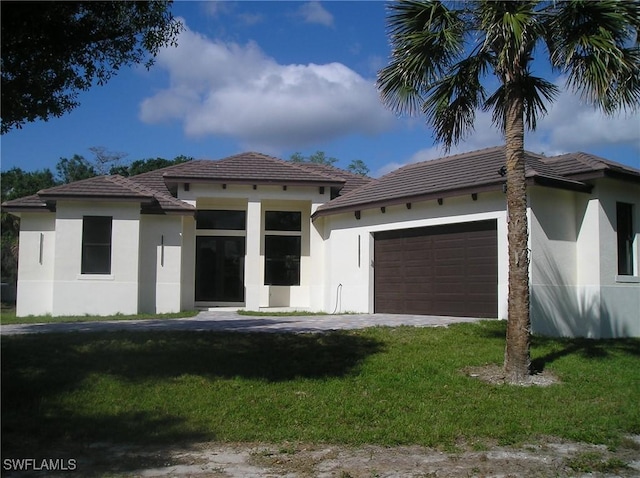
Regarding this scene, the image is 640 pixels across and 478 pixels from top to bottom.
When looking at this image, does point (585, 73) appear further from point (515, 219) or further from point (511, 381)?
point (511, 381)

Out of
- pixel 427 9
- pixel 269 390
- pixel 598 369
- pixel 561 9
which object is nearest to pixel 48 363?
pixel 269 390

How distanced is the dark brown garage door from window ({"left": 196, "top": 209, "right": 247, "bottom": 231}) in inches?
220

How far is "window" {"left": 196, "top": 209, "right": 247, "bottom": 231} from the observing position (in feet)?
69.2

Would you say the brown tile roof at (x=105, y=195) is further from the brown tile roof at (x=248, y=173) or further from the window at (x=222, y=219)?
the window at (x=222, y=219)

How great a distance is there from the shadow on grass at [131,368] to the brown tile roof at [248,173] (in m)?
8.40

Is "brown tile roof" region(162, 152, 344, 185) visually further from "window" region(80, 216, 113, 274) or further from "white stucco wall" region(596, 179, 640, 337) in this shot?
"white stucco wall" region(596, 179, 640, 337)

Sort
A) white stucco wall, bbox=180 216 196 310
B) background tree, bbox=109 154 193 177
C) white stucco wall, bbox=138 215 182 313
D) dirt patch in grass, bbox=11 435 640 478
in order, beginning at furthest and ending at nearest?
background tree, bbox=109 154 193 177, white stucco wall, bbox=180 216 196 310, white stucco wall, bbox=138 215 182 313, dirt patch in grass, bbox=11 435 640 478

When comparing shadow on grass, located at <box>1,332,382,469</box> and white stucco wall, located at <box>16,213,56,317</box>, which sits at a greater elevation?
white stucco wall, located at <box>16,213,56,317</box>

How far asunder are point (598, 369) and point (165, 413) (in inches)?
284

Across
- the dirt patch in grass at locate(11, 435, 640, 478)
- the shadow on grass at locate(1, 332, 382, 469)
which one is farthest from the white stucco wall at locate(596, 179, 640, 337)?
the dirt patch in grass at locate(11, 435, 640, 478)

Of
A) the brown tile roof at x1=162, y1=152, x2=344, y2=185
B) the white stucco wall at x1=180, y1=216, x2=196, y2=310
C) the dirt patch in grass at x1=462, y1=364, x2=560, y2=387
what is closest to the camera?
the dirt patch in grass at x1=462, y1=364, x2=560, y2=387

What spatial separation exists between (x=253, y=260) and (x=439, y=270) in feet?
20.9

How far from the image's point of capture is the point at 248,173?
1980 cm

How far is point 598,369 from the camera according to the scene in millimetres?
10414
